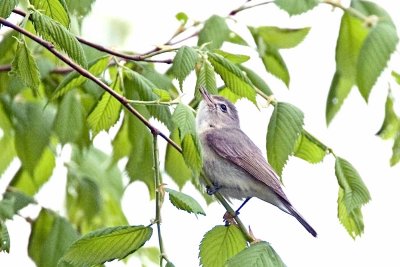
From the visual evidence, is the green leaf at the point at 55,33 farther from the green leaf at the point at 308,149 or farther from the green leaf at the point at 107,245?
the green leaf at the point at 308,149

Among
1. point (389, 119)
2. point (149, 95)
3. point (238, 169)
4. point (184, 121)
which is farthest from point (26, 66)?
point (389, 119)

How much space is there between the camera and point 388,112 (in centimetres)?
425

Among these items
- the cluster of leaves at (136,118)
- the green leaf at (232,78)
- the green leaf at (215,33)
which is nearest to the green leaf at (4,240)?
the cluster of leaves at (136,118)

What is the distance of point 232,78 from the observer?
3654 mm

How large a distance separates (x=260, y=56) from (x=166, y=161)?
0.59 meters

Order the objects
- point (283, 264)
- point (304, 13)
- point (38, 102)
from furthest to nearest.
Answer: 1. point (38, 102)
2. point (304, 13)
3. point (283, 264)

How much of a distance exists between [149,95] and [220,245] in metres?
0.70

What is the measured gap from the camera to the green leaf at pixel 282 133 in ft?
11.9

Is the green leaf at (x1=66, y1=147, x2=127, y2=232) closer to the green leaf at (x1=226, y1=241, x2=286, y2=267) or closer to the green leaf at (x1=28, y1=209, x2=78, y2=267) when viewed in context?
the green leaf at (x1=28, y1=209, x2=78, y2=267)

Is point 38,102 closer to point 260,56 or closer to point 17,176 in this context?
point 17,176

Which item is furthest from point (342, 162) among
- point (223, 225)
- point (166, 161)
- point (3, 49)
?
point (3, 49)

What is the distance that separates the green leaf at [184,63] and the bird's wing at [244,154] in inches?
33.1

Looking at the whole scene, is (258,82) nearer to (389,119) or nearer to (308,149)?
(308,149)

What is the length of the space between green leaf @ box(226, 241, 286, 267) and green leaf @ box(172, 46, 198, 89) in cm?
71
